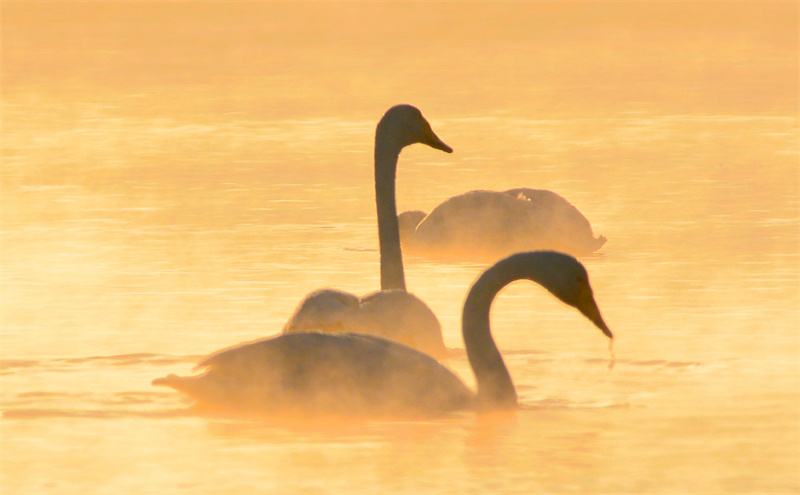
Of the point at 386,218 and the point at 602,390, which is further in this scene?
the point at 386,218

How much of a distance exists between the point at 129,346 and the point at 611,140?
45.6 feet

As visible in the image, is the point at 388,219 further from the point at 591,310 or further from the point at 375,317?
the point at 591,310

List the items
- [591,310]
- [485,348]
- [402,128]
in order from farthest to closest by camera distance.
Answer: [402,128] < [591,310] < [485,348]

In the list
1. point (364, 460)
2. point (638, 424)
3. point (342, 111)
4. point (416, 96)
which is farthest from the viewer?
point (416, 96)

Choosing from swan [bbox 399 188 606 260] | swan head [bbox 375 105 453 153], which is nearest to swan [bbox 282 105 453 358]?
swan head [bbox 375 105 453 153]

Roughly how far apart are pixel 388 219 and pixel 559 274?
2627mm

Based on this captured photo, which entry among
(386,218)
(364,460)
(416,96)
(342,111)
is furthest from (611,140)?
(364,460)

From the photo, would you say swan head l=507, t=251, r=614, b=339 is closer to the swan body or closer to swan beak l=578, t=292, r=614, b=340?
swan beak l=578, t=292, r=614, b=340

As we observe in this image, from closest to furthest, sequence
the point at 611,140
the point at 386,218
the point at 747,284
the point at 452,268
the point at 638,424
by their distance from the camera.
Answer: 1. the point at 638,424
2. the point at 386,218
3. the point at 747,284
4. the point at 452,268
5. the point at 611,140

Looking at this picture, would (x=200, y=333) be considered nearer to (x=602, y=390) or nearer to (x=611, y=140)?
(x=602, y=390)

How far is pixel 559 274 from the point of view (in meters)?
10.1

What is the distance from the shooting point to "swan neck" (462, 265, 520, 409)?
10055 mm

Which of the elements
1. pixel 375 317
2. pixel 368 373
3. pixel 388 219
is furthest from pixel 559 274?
pixel 388 219

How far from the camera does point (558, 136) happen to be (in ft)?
84.3
